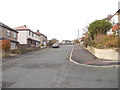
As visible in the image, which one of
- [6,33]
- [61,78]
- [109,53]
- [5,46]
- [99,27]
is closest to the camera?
[61,78]

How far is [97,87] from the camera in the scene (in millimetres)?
6332

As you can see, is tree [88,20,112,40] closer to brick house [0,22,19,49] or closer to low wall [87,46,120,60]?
low wall [87,46,120,60]

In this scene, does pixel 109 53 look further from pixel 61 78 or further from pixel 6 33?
pixel 6 33

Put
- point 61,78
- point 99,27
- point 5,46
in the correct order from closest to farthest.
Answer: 1. point 61,78
2. point 5,46
3. point 99,27

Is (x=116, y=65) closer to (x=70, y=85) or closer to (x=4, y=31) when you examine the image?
(x=70, y=85)

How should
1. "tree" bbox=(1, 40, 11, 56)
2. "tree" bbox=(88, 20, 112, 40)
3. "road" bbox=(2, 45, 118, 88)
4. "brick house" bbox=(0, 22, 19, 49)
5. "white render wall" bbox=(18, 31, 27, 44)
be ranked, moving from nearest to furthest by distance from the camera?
"road" bbox=(2, 45, 118, 88) < "tree" bbox=(1, 40, 11, 56) < "tree" bbox=(88, 20, 112, 40) < "brick house" bbox=(0, 22, 19, 49) < "white render wall" bbox=(18, 31, 27, 44)

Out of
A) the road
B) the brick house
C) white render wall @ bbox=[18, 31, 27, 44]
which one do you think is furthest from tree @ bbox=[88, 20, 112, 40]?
white render wall @ bbox=[18, 31, 27, 44]

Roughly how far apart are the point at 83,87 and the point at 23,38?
39950mm

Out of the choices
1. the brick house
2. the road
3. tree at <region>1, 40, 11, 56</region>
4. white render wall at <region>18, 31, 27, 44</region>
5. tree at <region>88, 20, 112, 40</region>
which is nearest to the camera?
the road

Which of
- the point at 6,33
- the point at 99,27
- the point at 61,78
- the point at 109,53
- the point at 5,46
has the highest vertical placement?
the point at 99,27

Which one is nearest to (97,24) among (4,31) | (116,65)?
(116,65)

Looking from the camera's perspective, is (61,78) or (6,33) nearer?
(61,78)

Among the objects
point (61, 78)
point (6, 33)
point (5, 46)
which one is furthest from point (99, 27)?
point (6, 33)

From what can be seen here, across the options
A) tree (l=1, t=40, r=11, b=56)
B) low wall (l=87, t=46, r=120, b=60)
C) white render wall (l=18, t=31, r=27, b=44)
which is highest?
white render wall (l=18, t=31, r=27, b=44)
